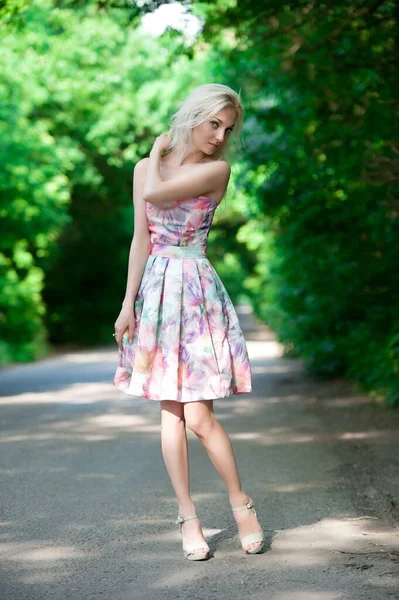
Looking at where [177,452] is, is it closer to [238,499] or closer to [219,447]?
[219,447]

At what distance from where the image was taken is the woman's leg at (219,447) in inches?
163

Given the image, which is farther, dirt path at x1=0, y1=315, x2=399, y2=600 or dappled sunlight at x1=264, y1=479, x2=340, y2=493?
dappled sunlight at x1=264, y1=479, x2=340, y2=493

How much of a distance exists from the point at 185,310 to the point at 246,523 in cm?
96

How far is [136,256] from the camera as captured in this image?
4254mm

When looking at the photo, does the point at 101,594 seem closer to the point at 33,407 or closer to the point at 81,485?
the point at 81,485

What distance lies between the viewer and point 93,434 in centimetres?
796

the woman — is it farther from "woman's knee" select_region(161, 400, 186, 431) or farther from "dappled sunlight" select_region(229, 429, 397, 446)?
"dappled sunlight" select_region(229, 429, 397, 446)

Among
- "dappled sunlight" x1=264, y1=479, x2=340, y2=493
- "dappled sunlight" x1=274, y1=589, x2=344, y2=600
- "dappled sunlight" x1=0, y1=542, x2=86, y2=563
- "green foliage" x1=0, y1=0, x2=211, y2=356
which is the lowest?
"dappled sunlight" x1=264, y1=479, x2=340, y2=493

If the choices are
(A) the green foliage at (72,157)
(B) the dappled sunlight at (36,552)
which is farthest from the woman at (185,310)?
(A) the green foliage at (72,157)

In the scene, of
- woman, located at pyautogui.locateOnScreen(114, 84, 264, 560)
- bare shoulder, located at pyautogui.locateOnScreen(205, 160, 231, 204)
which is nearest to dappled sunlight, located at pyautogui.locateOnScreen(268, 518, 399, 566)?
woman, located at pyautogui.locateOnScreen(114, 84, 264, 560)

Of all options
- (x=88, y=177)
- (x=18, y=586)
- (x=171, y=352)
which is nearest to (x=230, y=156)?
(x=171, y=352)

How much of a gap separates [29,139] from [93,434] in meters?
12.4

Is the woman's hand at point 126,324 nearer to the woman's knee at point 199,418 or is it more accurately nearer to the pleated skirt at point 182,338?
the pleated skirt at point 182,338

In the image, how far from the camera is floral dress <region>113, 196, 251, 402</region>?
162 inches
